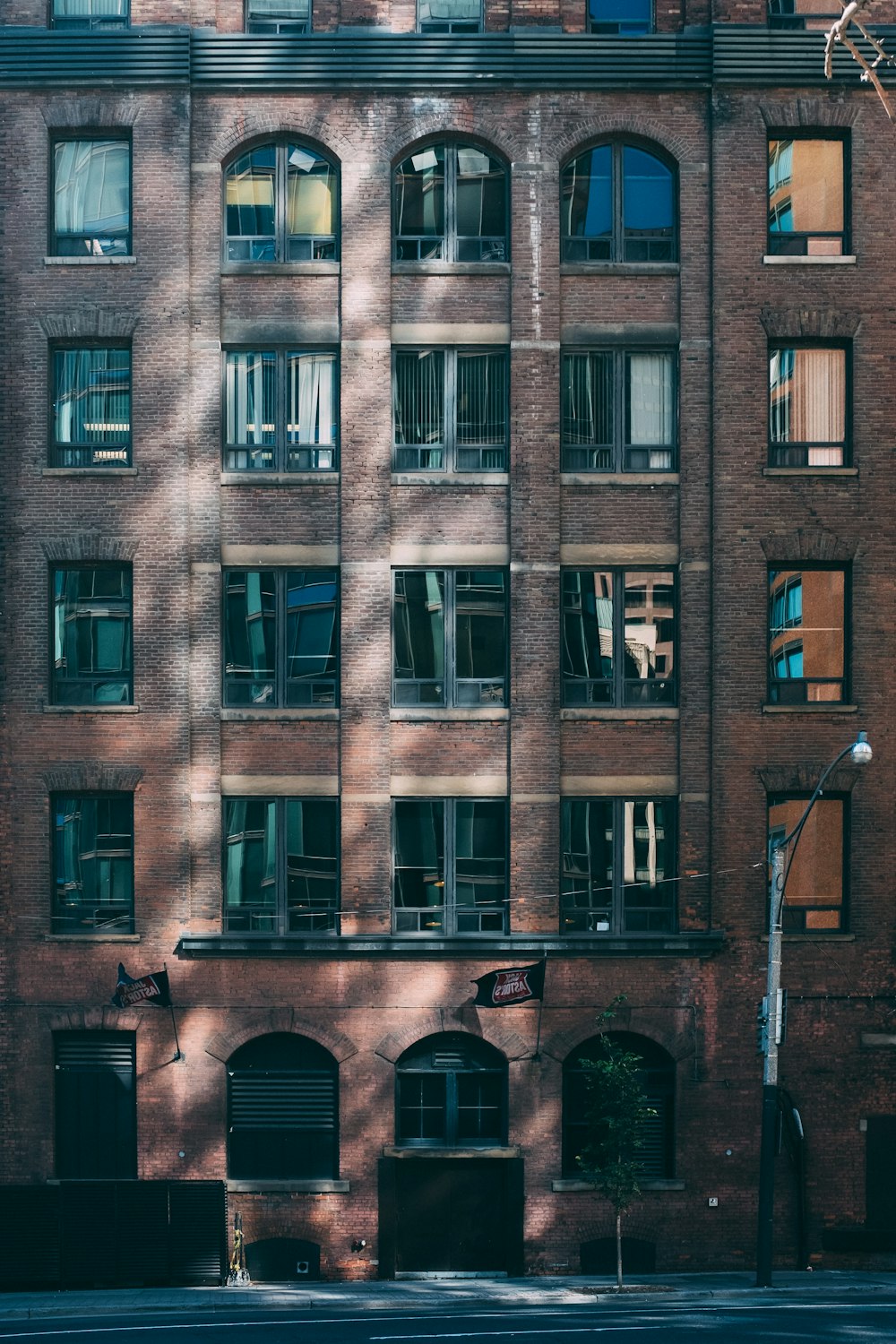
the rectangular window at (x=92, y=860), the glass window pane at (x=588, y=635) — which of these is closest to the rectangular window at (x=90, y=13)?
the glass window pane at (x=588, y=635)

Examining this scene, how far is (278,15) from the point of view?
28.1 meters

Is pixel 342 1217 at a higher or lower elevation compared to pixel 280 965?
lower

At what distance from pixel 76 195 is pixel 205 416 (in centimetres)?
461

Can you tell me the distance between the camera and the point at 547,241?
27.7m

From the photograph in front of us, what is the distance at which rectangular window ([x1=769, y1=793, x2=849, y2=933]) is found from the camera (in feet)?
91.0

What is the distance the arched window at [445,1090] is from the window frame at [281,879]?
279 cm

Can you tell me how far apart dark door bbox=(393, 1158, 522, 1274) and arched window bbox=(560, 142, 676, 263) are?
16140 mm

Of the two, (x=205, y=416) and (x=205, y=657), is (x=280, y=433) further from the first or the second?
(x=205, y=657)

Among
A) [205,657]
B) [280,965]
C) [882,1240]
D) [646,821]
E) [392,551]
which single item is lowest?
[882,1240]

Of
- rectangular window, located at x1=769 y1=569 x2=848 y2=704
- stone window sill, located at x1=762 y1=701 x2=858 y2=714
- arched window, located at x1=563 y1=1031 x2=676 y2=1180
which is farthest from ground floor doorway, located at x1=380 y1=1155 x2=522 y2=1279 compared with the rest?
Result: rectangular window, located at x1=769 y1=569 x2=848 y2=704

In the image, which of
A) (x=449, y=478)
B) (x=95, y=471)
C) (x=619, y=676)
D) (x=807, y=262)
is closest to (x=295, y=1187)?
(x=619, y=676)

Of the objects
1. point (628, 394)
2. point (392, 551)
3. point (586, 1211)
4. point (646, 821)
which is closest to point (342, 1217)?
point (586, 1211)

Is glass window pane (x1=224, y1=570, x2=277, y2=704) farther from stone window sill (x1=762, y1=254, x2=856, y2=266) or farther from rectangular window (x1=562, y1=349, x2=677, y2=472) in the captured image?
stone window sill (x1=762, y1=254, x2=856, y2=266)

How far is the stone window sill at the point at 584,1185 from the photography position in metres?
27.0
